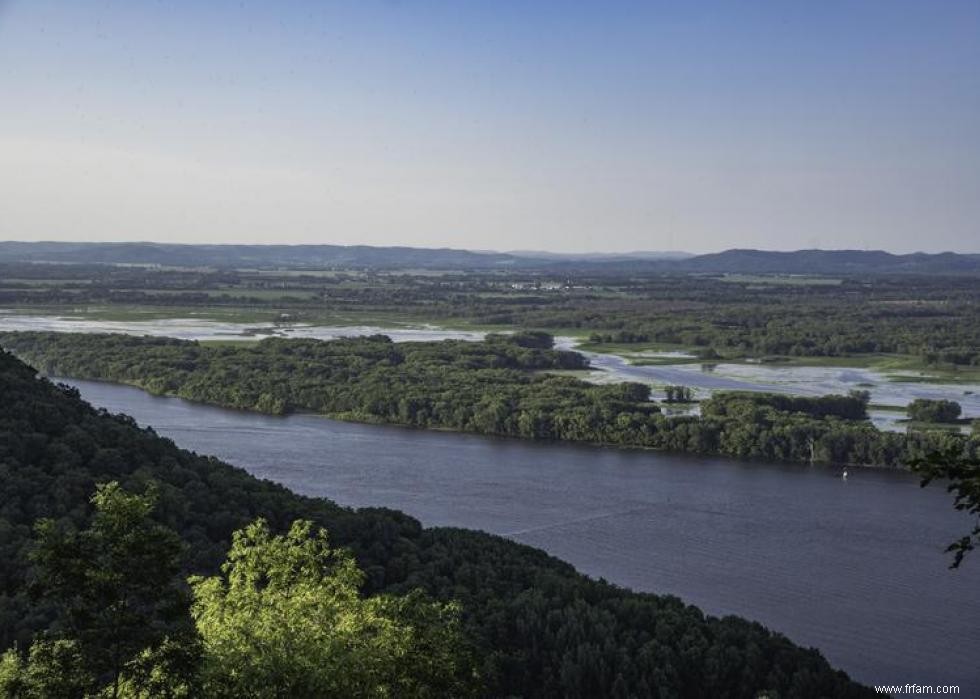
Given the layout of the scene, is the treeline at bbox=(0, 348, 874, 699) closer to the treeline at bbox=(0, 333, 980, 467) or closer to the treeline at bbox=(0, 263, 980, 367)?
the treeline at bbox=(0, 333, 980, 467)

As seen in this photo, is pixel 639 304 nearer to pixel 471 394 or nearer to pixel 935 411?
pixel 471 394

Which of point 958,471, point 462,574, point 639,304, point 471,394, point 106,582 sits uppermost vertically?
point 958,471

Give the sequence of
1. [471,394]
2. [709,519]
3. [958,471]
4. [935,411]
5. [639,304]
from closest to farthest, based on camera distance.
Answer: [958,471], [709,519], [935,411], [471,394], [639,304]

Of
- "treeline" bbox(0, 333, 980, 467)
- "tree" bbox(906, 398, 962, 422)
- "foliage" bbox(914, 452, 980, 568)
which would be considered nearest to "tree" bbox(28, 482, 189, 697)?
"foliage" bbox(914, 452, 980, 568)

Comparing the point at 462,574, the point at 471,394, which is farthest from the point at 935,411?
the point at 462,574

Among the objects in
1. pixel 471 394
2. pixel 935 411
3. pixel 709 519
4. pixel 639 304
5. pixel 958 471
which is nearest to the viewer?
pixel 958 471

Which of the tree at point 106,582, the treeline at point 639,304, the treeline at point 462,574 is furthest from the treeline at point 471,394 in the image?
the tree at point 106,582
